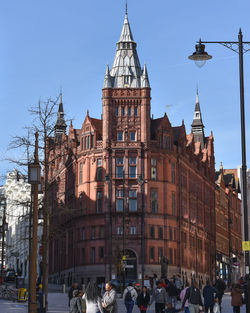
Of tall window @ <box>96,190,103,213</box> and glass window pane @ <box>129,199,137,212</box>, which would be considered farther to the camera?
tall window @ <box>96,190,103,213</box>

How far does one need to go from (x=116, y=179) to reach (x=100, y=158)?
3.63 m

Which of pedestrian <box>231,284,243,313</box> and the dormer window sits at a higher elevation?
the dormer window

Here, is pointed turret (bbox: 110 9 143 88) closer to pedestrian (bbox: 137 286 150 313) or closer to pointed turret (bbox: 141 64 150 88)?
pointed turret (bbox: 141 64 150 88)

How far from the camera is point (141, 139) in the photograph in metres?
84.2

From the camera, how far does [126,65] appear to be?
88375 millimetres

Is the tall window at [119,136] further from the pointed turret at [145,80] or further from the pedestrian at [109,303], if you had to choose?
the pedestrian at [109,303]

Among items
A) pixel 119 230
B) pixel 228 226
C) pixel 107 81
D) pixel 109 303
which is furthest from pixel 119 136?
pixel 109 303

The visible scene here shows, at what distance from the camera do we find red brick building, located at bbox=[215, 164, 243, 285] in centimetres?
11794

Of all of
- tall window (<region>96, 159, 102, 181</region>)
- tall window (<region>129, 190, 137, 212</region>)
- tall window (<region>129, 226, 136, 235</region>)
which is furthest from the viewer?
tall window (<region>96, 159, 102, 181</region>)

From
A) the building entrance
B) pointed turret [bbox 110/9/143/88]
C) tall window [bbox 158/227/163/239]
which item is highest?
pointed turret [bbox 110/9/143/88]

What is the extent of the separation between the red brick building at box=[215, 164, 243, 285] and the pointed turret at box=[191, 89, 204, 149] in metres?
7.79

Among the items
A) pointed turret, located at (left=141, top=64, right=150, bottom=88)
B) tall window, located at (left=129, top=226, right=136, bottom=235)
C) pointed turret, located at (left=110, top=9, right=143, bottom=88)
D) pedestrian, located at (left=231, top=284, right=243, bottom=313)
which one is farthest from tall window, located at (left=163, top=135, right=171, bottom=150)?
pedestrian, located at (left=231, top=284, right=243, bottom=313)

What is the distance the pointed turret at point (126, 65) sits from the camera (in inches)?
3425

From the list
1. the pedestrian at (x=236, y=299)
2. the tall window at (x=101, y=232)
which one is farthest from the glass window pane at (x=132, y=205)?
the pedestrian at (x=236, y=299)
